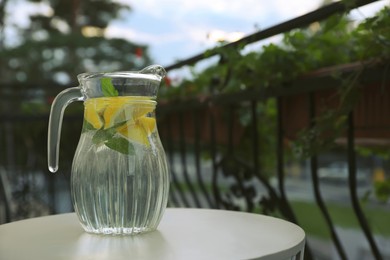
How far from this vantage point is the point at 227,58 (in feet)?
6.08

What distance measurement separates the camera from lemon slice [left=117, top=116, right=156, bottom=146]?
3.04 feet

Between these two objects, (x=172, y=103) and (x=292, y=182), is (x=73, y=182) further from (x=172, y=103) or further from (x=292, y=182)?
(x=292, y=182)

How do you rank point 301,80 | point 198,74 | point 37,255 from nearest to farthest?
point 37,255
point 301,80
point 198,74

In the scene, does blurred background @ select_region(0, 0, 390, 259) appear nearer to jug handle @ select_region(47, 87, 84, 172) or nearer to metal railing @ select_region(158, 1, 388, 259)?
metal railing @ select_region(158, 1, 388, 259)

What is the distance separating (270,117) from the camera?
2.44m

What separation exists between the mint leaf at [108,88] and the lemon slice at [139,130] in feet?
0.20

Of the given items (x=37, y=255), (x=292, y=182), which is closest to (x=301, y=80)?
(x=37, y=255)

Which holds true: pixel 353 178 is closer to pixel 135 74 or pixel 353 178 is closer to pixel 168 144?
pixel 135 74

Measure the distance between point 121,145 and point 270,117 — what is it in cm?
160

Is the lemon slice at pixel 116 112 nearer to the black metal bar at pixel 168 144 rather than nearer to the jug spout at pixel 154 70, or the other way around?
the jug spout at pixel 154 70

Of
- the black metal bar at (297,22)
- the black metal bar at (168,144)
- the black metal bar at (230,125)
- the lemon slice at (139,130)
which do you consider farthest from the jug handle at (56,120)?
the black metal bar at (168,144)

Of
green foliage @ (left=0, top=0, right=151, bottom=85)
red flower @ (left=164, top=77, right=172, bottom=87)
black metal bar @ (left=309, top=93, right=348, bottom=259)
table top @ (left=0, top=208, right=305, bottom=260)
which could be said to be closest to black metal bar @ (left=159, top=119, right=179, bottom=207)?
red flower @ (left=164, top=77, right=172, bottom=87)

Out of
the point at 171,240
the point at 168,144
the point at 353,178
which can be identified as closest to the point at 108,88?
the point at 171,240

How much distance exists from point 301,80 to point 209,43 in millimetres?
483
